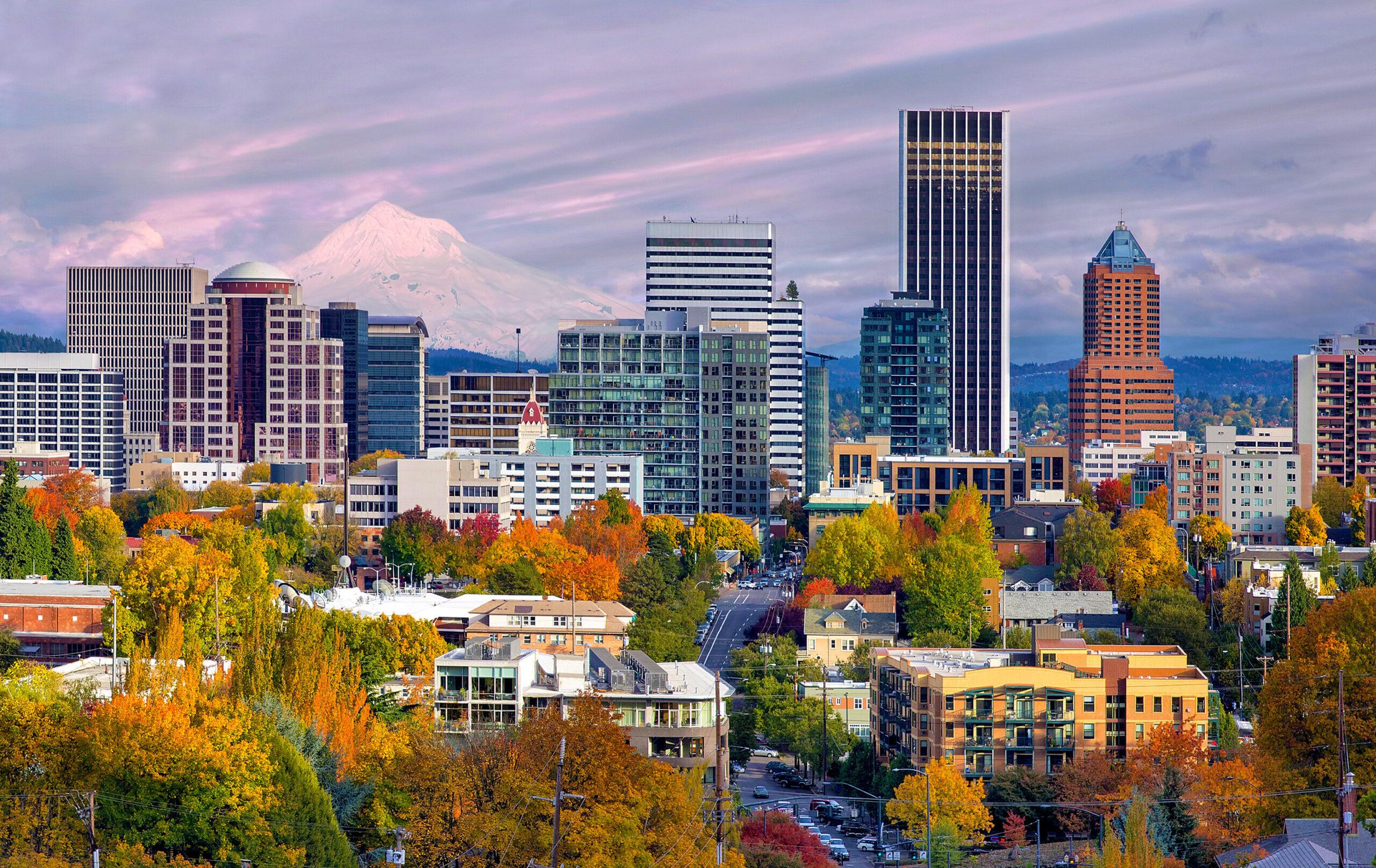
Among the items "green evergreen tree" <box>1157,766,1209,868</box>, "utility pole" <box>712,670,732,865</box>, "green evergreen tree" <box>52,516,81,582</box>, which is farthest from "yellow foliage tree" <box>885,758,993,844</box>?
"green evergreen tree" <box>52,516,81,582</box>

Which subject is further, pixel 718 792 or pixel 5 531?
pixel 5 531

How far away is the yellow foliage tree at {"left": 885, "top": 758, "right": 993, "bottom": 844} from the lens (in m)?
71.8

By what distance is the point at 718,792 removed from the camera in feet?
180

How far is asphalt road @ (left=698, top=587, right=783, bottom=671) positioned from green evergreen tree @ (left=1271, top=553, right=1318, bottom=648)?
29.6 m

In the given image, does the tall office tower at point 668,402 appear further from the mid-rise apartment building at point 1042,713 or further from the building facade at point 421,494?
the mid-rise apartment building at point 1042,713

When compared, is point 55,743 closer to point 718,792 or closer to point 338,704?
point 338,704

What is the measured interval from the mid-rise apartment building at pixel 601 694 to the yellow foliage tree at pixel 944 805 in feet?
22.7

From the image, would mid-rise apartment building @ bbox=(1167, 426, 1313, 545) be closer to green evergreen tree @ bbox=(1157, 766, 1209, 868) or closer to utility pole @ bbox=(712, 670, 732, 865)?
green evergreen tree @ bbox=(1157, 766, 1209, 868)

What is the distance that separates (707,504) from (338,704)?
135 meters

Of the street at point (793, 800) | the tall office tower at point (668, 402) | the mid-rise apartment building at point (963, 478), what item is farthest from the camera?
the mid-rise apartment building at point (963, 478)

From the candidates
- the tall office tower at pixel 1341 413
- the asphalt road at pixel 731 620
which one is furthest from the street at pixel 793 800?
the tall office tower at pixel 1341 413

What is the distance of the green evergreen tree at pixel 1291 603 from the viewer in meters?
99.8

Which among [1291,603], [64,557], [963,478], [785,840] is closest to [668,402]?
[963,478]

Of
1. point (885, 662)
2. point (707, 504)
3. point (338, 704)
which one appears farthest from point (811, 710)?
point (707, 504)
